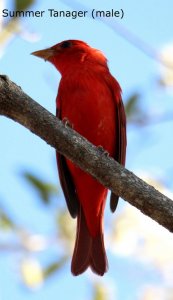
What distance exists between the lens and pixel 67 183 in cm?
475

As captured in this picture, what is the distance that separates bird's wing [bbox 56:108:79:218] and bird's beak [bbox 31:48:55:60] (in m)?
0.99

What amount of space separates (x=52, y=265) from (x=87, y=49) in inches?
96.9

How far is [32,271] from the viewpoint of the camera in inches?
150

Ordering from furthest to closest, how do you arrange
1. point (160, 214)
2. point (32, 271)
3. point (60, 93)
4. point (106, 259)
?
1. point (60, 93)
2. point (106, 259)
3. point (32, 271)
4. point (160, 214)

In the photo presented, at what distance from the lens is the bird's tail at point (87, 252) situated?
4328 mm

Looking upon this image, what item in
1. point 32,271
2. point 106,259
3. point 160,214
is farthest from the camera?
point 106,259

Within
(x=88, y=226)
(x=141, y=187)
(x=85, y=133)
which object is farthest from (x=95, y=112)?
(x=141, y=187)

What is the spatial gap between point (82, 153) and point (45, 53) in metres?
2.69

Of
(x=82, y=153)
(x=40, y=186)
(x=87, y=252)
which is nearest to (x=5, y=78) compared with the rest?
(x=82, y=153)

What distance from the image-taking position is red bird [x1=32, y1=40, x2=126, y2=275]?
448 centimetres

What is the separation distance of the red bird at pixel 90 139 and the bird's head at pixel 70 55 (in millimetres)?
329

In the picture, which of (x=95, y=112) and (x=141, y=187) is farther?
(x=95, y=112)

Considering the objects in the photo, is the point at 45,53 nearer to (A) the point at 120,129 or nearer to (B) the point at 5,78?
(A) the point at 120,129

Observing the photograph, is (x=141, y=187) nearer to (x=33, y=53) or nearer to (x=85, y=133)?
(x=85, y=133)
